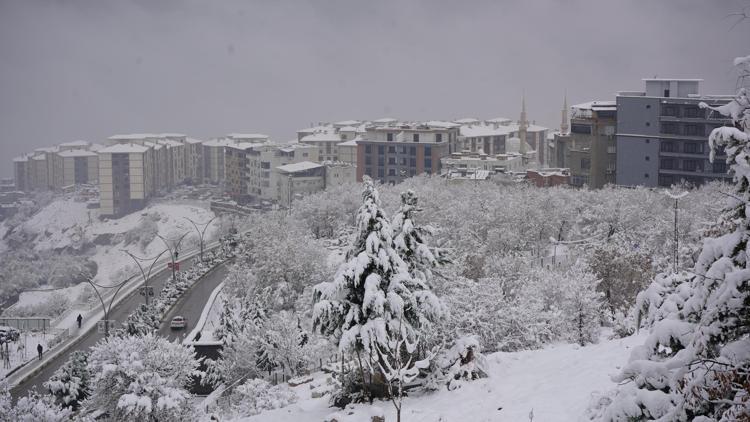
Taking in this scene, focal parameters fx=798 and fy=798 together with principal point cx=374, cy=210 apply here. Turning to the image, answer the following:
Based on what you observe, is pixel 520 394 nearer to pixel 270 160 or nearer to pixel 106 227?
pixel 270 160

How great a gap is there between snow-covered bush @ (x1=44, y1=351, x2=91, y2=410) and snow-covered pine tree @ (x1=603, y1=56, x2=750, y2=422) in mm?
25676

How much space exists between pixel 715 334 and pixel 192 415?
16.7m

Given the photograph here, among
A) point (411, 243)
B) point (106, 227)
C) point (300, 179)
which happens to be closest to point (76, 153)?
point (106, 227)

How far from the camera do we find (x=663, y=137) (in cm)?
6794

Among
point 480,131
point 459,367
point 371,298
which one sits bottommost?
point 459,367

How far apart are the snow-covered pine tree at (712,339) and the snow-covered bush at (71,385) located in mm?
25676

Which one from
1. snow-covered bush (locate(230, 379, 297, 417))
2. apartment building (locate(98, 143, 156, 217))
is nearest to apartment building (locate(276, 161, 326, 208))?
apartment building (locate(98, 143, 156, 217))

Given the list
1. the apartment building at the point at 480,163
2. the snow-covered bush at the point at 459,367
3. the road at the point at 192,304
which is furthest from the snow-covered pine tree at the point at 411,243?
the apartment building at the point at 480,163

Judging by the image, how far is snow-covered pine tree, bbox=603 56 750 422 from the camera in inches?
317

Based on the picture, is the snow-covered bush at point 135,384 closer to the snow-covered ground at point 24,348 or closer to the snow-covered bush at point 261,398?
the snow-covered bush at point 261,398

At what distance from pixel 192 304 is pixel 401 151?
55.9 meters

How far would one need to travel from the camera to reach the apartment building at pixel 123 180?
5438 inches

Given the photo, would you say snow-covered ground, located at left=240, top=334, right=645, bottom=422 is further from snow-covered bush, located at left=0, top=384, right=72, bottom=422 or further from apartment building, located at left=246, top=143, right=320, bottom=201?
apartment building, located at left=246, top=143, right=320, bottom=201

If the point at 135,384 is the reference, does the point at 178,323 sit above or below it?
below
